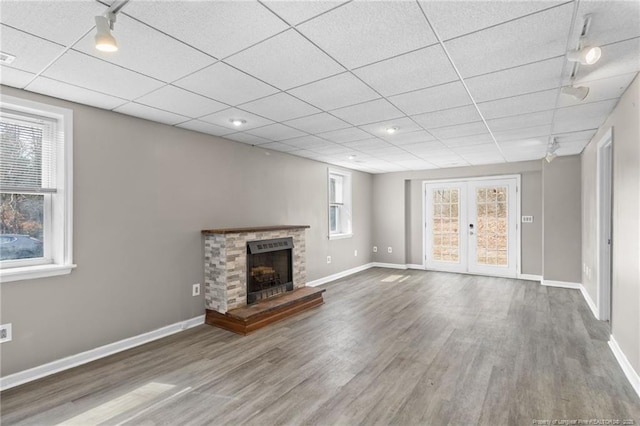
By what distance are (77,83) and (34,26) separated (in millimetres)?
857

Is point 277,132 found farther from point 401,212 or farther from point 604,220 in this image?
point 401,212

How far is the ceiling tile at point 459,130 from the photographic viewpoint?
3.88 metres

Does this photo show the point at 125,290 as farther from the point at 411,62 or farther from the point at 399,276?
the point at 399,276

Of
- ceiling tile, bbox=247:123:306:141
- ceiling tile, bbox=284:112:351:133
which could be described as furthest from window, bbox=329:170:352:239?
ceiling tile, bbox=284:112:351:133

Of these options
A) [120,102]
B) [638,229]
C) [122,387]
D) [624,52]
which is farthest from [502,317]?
[120,102]

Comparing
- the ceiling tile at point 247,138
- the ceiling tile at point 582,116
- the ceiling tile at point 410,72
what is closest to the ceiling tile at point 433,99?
the ceiling tile at point 410,72

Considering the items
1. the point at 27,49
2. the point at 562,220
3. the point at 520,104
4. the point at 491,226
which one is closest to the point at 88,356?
the point at 27,49

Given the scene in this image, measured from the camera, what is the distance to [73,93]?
2812 millimetres

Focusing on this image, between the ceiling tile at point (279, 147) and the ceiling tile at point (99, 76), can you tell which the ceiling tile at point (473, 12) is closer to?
the ceiling tile at point (99, 76)

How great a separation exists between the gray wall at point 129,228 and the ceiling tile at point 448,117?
2484 millimetres

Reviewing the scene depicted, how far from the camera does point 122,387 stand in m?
2.64

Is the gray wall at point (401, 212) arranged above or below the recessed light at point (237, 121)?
below

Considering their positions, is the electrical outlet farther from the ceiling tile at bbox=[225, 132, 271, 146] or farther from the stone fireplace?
the ceiling tile at bbox=[225, 132, 271, 146]

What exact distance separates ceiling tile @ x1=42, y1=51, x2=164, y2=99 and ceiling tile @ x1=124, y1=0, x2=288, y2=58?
29.8 inches
